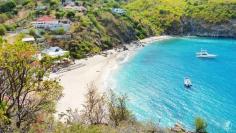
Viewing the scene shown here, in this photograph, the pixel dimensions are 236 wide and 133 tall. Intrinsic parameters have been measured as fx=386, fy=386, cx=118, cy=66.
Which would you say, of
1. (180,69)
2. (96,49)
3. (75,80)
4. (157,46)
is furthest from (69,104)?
(157,46)

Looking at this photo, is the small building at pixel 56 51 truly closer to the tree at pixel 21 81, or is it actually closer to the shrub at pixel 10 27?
the shrub at pixel 10 27

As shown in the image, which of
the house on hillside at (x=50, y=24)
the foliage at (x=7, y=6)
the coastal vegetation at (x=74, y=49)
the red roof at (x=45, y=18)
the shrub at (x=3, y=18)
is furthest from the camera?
the foliage at (x=7, y=6)

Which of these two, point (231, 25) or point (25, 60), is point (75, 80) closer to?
point (25, 60)

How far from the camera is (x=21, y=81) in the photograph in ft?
95.6

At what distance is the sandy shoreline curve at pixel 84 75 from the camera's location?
7894cm

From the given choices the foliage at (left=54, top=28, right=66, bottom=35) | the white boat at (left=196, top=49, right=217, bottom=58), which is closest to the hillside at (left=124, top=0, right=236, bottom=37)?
the white boat at (left=196, top=49, right=217, bottom=58)

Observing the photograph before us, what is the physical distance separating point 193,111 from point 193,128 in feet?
30.5

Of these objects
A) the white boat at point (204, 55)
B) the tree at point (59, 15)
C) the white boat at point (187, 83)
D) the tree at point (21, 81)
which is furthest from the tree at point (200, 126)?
the tree at point (59, 15)

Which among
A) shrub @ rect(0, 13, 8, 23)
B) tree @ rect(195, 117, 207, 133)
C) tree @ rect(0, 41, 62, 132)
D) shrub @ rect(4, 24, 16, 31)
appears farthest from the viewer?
shrub @ rect(0, 13, 8, 23)

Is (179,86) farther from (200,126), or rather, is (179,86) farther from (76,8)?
(76,8)

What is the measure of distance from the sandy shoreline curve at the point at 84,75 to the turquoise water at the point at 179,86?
4127mm

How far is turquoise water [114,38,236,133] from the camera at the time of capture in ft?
233

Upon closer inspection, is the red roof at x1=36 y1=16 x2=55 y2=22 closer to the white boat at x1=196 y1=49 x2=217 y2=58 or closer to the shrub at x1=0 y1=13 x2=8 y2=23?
the shrub at x1=0 y1=13 x2=8 y2=23

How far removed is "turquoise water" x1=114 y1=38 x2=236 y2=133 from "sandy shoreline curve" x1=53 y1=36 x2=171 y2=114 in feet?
13.5
